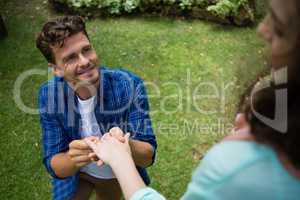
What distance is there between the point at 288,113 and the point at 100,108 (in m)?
1.47

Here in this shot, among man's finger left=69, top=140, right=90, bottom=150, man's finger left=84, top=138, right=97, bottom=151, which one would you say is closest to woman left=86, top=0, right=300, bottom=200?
man's finger left=84, top=138, right=97, bottom=151

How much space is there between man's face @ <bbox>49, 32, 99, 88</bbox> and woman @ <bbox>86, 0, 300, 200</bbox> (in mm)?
1340

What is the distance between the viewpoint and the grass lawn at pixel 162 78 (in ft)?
12.5

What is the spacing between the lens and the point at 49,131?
2.31 meters

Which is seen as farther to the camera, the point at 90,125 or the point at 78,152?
the point at 90,125

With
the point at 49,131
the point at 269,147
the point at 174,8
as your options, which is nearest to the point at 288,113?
the point at 269,147

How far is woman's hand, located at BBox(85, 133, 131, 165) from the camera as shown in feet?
5.20

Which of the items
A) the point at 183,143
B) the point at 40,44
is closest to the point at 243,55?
the point at 183,143

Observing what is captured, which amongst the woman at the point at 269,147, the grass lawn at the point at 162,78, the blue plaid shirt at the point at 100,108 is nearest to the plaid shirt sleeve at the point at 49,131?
the blue plaid shirt at the point at 100,108

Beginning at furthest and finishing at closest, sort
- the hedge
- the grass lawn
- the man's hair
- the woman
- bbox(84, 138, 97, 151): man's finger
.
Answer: the hedge < the grass lawn < the man's hair < bbox(84, 138, 97, 151): man's finger < the woman

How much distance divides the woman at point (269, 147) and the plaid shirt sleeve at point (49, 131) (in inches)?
54.3

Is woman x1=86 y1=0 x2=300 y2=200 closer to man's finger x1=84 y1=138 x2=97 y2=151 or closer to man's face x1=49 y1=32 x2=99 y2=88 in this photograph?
man's finger x1=84 y1=138 x2=97 y2=151

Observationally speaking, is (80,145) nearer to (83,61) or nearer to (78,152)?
(78,152)

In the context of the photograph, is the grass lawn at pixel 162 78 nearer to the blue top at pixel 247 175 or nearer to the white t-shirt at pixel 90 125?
the white t-shirt at pixel 90 125
